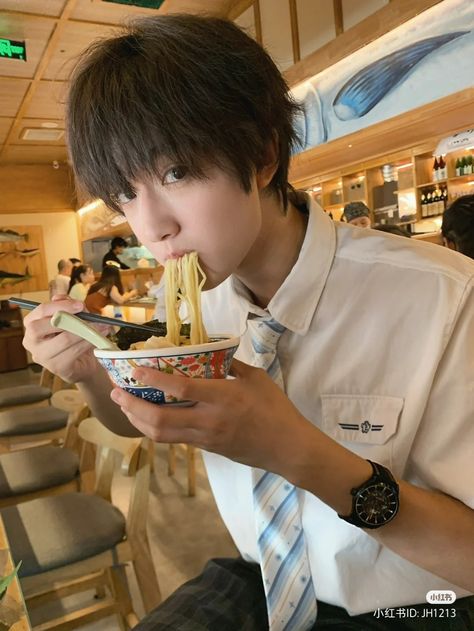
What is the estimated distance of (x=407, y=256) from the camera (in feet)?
3.34

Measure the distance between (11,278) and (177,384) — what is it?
11046 mm

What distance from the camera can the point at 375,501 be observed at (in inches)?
31.9

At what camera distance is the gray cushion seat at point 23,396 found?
403cm

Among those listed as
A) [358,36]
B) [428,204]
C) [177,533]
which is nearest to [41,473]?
[177,533]

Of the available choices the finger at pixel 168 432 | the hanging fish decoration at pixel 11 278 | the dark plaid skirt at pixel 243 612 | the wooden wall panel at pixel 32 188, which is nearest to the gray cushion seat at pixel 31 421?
the dark plaid skirt at pixel 243 612

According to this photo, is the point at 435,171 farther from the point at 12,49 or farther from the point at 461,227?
the point at 12,49

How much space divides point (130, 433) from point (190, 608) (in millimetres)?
530

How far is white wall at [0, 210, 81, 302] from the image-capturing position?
1116cm

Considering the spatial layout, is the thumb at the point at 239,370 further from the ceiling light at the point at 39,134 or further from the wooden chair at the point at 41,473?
the ceiling light at the point at 39,134

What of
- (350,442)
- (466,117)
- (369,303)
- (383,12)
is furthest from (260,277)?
(466,117)

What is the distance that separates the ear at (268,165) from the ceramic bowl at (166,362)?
1.35ft

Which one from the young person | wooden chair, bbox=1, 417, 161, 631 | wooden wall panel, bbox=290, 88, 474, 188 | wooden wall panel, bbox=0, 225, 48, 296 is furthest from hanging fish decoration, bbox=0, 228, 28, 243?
Result: the young person

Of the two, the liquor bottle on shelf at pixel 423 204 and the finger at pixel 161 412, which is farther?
the liquor bottle on shelf at pixel 423 204

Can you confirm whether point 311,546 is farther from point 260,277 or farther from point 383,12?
point 383,12
